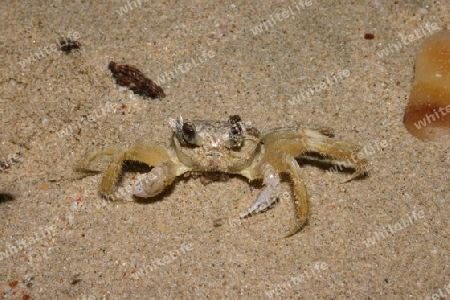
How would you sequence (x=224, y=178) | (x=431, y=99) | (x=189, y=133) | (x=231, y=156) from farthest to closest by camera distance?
(x=431, y=99) < (x=224, y=178) < (x=231, y=156) < (x=189, y=133)

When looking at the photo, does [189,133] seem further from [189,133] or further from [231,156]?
[231,156]

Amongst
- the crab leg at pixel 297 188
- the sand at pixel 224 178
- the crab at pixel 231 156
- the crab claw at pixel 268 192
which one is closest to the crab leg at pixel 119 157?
the crab at pixel 231 156

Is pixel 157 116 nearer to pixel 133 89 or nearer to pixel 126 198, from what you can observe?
pixel 133 89

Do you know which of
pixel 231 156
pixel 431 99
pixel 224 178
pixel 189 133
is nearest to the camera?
pixel 189 133

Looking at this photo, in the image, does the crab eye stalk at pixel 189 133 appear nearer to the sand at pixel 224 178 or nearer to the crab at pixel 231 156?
the crab at pixel 231 156

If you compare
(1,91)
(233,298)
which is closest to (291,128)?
(233,298)

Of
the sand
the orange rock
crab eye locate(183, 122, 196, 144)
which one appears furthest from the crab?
the orange rock

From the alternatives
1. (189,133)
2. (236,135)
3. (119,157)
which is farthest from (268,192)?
(119,157)
